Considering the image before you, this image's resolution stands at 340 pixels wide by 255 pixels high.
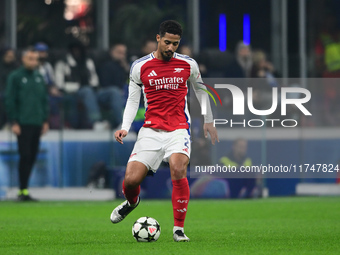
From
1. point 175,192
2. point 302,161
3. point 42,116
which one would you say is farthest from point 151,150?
point 302,161

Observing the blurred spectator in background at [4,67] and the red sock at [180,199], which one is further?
the blurred spectator in background at [4,67]

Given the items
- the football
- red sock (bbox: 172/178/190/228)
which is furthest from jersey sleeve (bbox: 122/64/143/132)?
the football

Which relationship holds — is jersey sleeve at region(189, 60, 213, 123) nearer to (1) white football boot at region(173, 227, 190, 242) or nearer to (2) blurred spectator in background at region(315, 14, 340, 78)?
(1) white football boot at region(173, 227, 190, 242)

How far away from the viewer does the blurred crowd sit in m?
15.5

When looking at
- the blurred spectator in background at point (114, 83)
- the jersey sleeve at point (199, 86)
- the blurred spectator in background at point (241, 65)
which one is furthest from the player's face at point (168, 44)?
the blurred spectator in background at point (241, 65)

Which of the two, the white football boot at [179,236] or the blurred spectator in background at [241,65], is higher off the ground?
the blurred spectator in background at [241,65]

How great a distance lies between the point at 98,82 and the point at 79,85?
37cm

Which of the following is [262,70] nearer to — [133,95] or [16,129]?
[16,129]

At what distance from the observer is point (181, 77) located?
8.29m

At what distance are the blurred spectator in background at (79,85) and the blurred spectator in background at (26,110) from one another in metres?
1.28

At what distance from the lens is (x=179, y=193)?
7.98 m

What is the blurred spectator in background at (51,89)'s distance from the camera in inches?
619

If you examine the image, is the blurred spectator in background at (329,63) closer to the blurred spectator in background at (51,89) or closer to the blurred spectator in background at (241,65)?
the blurred spectator in background at (241,65)

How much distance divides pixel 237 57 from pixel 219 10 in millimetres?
3395
